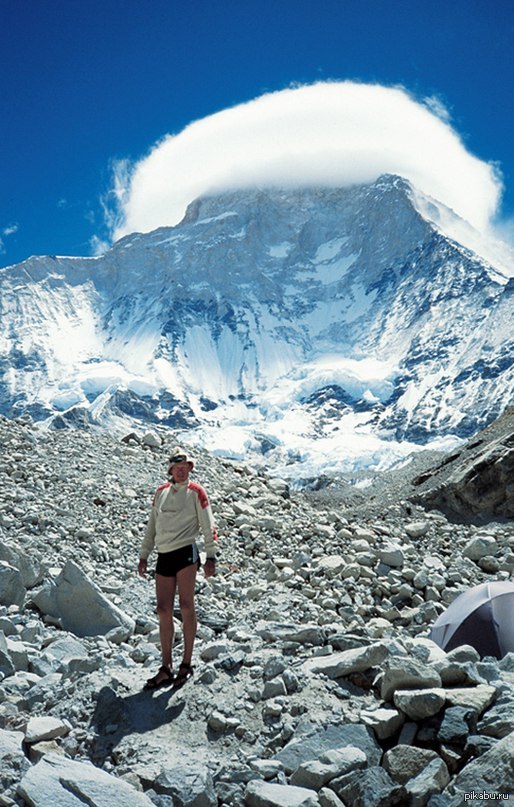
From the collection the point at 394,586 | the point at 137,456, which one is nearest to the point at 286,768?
the point at 394,586

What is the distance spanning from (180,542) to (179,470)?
0.68 metres

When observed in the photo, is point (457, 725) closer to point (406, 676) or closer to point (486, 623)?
point (406, 676)

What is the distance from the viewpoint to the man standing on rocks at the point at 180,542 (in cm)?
645

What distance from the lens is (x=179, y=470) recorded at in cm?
662

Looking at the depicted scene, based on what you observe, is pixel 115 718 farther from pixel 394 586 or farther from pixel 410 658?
pixel 394 586

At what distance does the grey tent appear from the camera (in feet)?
25.4

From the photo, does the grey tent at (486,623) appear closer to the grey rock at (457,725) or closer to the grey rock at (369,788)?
the grey rock at (457,725)

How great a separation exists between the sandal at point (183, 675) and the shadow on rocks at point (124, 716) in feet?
0.28

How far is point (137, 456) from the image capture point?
18281 millimetres

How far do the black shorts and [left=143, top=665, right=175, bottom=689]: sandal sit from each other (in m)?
0.86

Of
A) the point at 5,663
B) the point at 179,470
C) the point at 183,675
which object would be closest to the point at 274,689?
the point at 183,675

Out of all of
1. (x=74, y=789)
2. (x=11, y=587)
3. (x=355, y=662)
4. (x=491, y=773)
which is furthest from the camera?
(x=11, y=587)

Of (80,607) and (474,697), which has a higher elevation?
(80,607)

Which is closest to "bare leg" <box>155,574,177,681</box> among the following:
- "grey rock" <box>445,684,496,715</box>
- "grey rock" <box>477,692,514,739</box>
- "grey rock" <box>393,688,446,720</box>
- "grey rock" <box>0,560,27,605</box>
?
"grey rock" <box>393,688,446,720</box>
